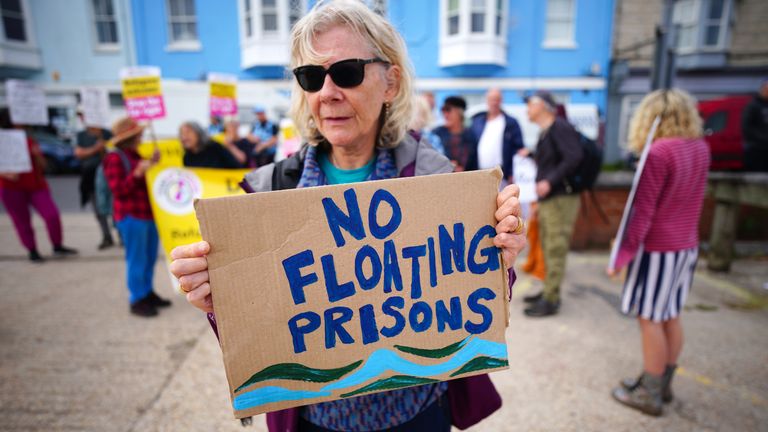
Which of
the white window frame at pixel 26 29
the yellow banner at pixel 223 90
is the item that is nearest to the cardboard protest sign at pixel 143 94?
the yellow banner at pixel 223 90

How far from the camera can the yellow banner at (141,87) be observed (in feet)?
13.2

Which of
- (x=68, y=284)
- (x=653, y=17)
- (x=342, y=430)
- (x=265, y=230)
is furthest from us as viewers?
(x=653, y=17)

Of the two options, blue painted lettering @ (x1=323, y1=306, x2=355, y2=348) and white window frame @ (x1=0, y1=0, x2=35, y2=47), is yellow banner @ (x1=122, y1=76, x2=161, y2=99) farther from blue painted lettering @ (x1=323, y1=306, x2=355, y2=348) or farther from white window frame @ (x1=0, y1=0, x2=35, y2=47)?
white window frame @ (x1=0, y1=0, x2=35, y2=47)

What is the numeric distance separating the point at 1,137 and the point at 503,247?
5.90m

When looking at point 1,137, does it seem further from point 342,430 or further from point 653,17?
point 653,17

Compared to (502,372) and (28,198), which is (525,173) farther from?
(28,198)

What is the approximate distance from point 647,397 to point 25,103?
6690 millimetres

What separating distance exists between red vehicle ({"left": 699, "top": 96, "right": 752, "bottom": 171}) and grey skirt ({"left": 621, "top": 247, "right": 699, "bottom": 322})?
673 cm

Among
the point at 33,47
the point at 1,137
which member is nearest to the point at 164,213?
the point at 1,137

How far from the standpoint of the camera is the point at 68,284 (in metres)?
4.55

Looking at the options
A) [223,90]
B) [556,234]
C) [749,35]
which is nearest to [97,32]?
[223,90]

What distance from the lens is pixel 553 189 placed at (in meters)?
3.49

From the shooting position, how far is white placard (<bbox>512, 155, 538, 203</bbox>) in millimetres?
4480

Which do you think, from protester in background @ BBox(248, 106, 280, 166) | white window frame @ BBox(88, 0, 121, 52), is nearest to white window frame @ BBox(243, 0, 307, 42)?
white window frame @ BBox(88, 0, 121, 52)
